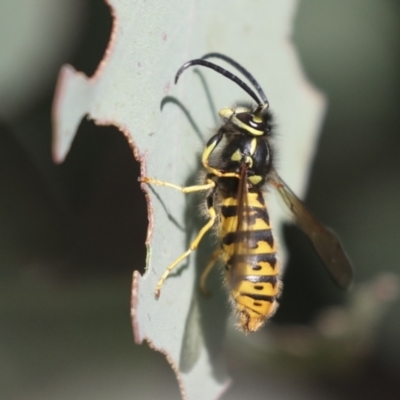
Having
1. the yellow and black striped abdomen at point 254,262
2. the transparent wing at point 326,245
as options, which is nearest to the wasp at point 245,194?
the yellow and black striped abdomen at point 254,262

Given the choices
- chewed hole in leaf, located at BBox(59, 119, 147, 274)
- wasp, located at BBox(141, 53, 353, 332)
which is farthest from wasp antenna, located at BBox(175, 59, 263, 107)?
chewed hole in leaf, located at BBox(59, 119, 147, 274)

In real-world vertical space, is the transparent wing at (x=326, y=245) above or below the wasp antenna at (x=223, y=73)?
below

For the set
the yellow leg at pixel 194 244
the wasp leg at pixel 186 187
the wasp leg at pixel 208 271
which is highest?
the wasp leg at pixel 186 187

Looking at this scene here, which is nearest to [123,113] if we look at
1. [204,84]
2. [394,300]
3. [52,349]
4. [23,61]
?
[204,84]

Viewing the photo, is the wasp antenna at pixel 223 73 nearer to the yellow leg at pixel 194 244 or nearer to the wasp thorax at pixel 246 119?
the wasp thorax at pixel 246 119

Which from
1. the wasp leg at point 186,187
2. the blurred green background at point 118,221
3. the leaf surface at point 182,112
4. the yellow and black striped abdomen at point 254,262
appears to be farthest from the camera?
the blurred green background at point 118,221

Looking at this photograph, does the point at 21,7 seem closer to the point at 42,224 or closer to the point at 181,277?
the point at 42,224
